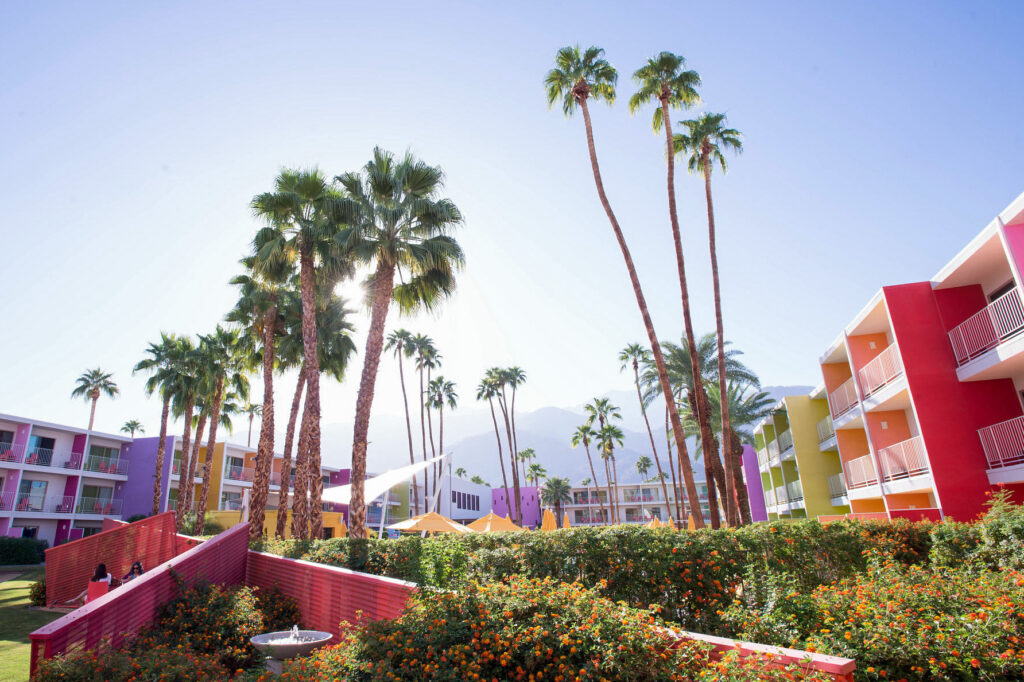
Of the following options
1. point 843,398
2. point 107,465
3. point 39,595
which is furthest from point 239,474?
point 843,398

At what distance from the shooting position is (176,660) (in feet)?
23.5

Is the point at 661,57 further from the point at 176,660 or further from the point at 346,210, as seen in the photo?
the point at 176,660

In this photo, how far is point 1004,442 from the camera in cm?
1407

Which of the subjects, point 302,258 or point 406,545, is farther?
point 302,258

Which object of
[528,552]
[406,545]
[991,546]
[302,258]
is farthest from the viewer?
[302,258]

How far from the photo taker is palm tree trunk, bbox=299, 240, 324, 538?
17705mm

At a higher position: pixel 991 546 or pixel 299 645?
pixel 991 546

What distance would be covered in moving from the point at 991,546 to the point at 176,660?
11002 mm

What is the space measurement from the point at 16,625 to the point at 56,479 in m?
29.2

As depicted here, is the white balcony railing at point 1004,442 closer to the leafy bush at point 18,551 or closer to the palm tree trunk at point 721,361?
the palm tree trunk at point 721,361

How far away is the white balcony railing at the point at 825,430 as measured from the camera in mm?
25456

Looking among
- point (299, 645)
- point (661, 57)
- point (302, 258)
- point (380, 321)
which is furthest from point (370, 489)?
point (661, 57)

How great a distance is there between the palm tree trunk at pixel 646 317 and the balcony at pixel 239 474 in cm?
3976

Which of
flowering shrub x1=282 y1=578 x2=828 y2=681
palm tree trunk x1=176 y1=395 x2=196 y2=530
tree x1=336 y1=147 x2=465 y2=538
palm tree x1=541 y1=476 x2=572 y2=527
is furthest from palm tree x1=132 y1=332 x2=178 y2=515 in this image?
palm tree x1=541 y1=476 x2=572 y2=527
